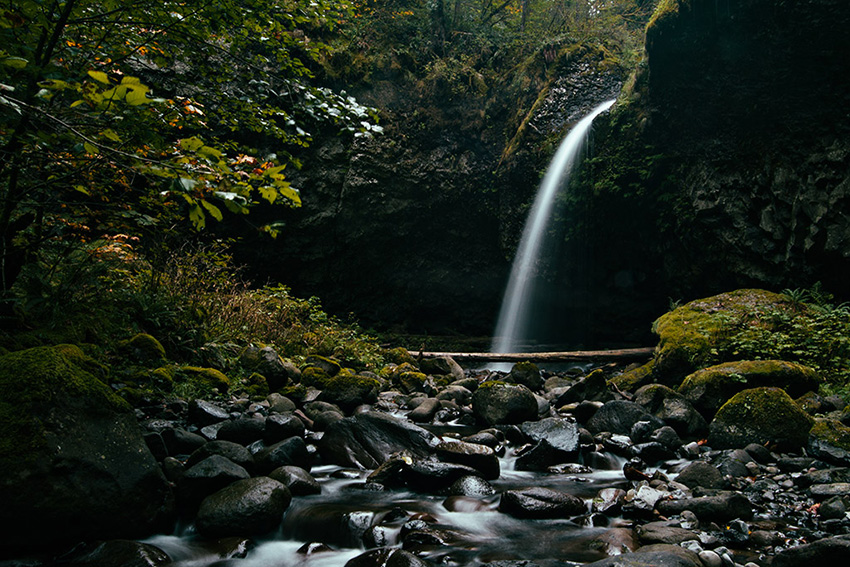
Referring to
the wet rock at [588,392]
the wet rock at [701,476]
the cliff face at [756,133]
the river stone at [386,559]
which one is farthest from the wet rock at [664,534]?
the cliff face at [756,133]

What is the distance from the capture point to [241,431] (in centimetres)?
421

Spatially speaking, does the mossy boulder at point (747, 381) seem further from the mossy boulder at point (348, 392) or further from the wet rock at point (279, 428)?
the wet rock at point (279, 428)

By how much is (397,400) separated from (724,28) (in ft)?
30.6

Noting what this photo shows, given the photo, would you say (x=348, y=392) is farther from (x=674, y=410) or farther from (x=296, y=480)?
(x=674, y=410)

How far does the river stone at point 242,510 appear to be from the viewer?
286cm

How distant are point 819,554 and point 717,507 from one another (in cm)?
78

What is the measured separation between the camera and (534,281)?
44.9ft

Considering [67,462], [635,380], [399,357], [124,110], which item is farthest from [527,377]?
[124,110]

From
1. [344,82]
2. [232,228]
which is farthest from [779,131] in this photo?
[232,228]

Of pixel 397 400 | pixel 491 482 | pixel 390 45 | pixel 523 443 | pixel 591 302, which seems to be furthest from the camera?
pixel 390 45

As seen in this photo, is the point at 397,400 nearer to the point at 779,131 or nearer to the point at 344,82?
the point at 779,131

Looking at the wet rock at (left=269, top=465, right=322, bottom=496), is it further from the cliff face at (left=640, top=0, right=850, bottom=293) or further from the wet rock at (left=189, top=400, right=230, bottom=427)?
the cliff face at (left=640, top=0, right=850, bottom=293)

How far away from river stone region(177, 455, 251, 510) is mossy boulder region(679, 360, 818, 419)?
523 cm

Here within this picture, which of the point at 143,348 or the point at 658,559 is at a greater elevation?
the point at 658,559
